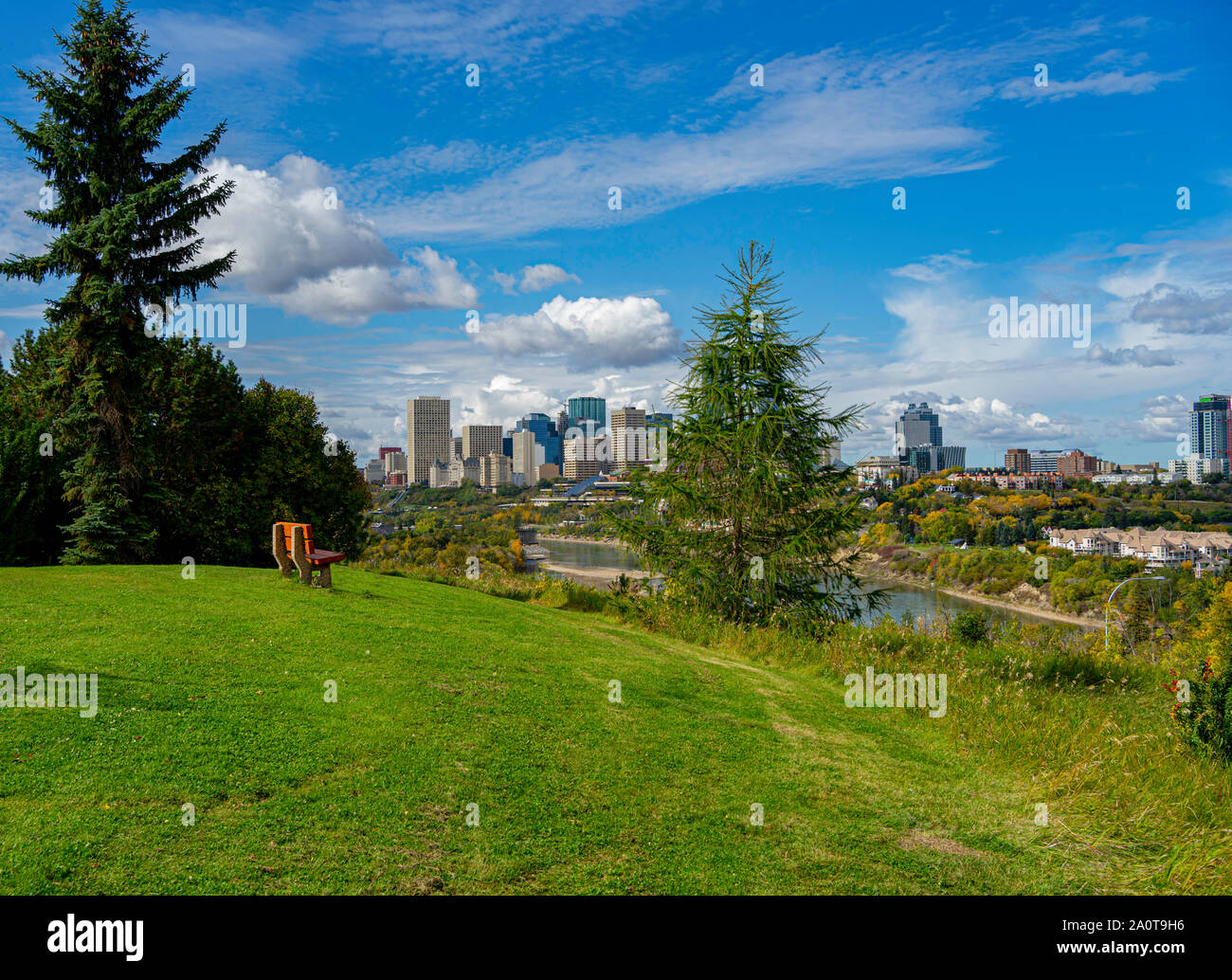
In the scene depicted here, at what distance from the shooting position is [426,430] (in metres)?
140

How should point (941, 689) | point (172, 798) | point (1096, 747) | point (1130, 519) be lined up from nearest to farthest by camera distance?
1. point (172, 798)
2. point (1096, 747)
3. point (941, 689)
4. point (1130, 519)

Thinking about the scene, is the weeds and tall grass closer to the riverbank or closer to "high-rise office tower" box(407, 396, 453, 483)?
the riverbank

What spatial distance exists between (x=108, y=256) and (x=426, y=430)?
125621 mm

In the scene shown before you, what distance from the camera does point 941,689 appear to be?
30.3 feet

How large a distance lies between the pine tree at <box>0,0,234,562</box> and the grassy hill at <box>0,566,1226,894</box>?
9990 millimetres

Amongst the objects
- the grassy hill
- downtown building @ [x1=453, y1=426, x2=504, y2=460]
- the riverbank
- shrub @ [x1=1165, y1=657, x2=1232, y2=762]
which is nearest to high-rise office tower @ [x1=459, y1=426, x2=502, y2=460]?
downtown building @ [x1=453, y1=426, x2=504, y2=460]

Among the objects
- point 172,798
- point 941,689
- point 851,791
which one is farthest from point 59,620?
point 941,689

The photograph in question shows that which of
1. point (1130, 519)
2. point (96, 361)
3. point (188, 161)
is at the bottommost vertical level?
point (1130, 519)

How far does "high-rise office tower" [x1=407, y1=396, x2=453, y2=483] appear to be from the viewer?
13812 cm

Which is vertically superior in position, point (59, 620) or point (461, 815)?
point (59, 620)
